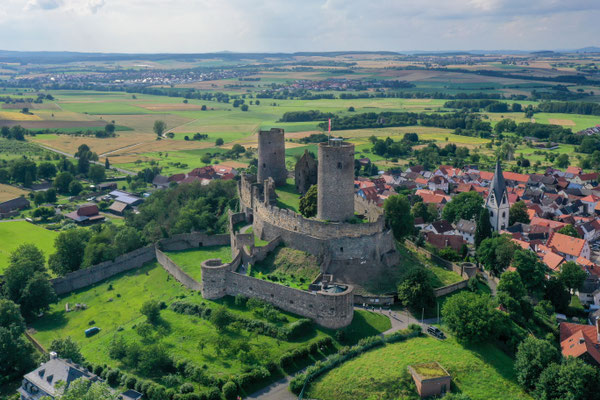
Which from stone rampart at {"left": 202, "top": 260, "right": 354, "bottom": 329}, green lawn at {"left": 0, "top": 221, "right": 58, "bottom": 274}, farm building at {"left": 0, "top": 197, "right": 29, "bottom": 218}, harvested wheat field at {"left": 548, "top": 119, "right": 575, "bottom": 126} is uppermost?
harvested wheat field at {"left": 548, "top": 119, "right": 575, "bottom": 126}

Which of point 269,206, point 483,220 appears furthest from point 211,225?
point 483,220

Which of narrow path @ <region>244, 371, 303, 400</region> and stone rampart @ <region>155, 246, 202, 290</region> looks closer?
narrow path @ <region>244, 371, 303, 400</region>

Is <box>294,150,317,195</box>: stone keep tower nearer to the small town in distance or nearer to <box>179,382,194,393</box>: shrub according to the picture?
the small town in distance

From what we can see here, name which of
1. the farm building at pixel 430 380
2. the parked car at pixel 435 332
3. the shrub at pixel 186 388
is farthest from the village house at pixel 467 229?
the shrub at pixel 186 388

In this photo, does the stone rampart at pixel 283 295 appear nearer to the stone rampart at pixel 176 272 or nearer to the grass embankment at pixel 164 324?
the grass embankment at pixel 164 324

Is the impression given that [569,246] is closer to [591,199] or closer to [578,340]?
[578,340]

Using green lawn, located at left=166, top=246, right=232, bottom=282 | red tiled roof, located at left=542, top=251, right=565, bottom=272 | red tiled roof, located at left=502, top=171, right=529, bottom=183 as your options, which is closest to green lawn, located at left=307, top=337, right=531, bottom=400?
green lawn, located at left=166, top=246, right=232, bottom=282

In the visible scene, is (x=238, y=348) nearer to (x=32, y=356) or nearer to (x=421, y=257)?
(x=32, y=356)
